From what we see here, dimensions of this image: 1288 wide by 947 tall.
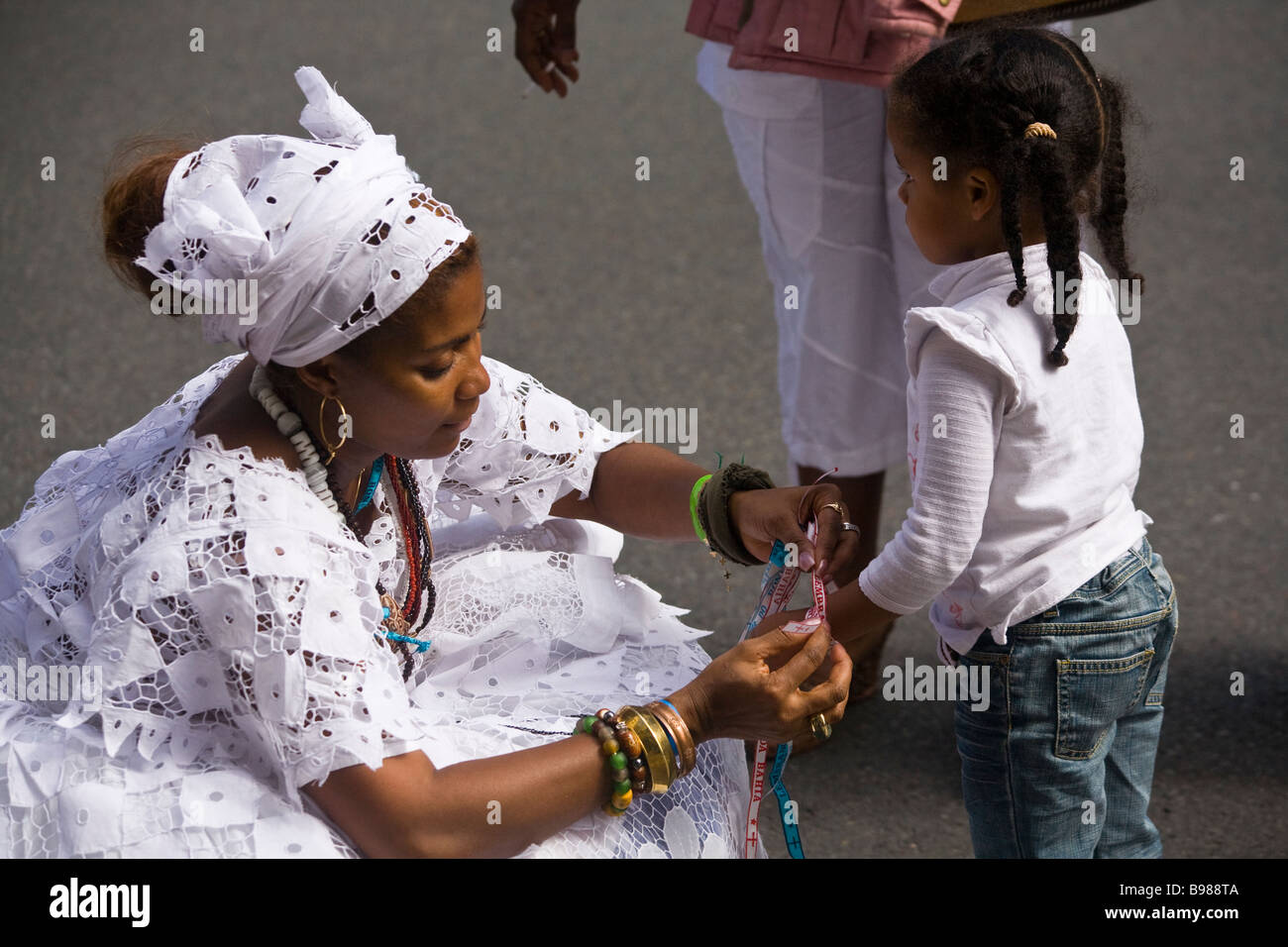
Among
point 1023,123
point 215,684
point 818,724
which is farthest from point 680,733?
point 1023,123

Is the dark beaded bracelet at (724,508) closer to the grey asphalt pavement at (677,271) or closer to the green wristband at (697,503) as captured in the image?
the green wristband at (697,503)

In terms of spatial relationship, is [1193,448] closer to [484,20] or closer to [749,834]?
[749,834]

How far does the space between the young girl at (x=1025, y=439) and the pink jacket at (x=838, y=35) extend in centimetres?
36

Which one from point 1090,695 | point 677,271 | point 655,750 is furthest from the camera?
point 677,271

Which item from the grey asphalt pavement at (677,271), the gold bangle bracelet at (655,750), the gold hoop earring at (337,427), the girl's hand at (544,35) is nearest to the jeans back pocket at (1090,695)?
the gold bangle bracelet at (655,750)

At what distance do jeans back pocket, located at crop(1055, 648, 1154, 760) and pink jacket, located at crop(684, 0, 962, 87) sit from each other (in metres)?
0.93

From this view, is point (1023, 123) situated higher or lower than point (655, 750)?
higher

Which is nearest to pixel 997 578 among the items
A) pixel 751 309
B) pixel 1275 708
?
pixel 1275 708

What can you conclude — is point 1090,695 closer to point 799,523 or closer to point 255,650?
point 799,523

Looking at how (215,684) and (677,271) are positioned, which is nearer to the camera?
(215,684)

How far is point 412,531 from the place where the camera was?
6.24 ft

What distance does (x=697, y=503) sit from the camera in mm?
2027

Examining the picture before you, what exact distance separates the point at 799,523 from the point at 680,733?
1.32 feet

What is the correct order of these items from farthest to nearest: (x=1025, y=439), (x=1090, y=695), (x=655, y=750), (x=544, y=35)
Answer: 1. (x=544, y=35)
2. (x=1090, y=695)
3. (x=1025, y=439)
4. (x=655, y=750)
